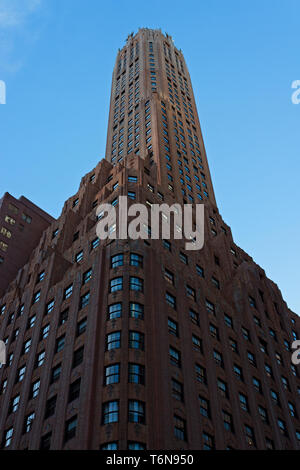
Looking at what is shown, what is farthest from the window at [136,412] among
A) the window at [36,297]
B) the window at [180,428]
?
the window at [36,297]

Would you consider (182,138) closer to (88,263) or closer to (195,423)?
(88,263)

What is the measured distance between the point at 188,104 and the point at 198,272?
64.9m

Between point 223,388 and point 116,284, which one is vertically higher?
point 116,284

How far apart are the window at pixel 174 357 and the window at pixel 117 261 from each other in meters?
10.6

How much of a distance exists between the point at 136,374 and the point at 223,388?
1274cm

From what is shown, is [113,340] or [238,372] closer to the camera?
[113,340]

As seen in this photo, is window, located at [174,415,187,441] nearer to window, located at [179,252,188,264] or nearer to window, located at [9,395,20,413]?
window, located at [9,395,20,413]

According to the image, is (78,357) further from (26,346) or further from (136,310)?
(26,346)

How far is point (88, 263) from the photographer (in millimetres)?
60812

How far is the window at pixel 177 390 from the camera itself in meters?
49.0

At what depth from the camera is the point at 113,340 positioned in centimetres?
5003

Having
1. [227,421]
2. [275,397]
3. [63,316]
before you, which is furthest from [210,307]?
[63,316]

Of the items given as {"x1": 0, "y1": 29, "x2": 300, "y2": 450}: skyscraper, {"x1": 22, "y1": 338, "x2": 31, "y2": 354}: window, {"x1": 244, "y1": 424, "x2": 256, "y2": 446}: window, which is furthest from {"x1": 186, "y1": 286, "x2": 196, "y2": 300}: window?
{"x1": 22, "y1": 338, "x2": 31, "y2": 354}: window

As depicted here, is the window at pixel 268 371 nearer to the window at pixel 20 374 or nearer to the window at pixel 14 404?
the window at pixel 20 374
